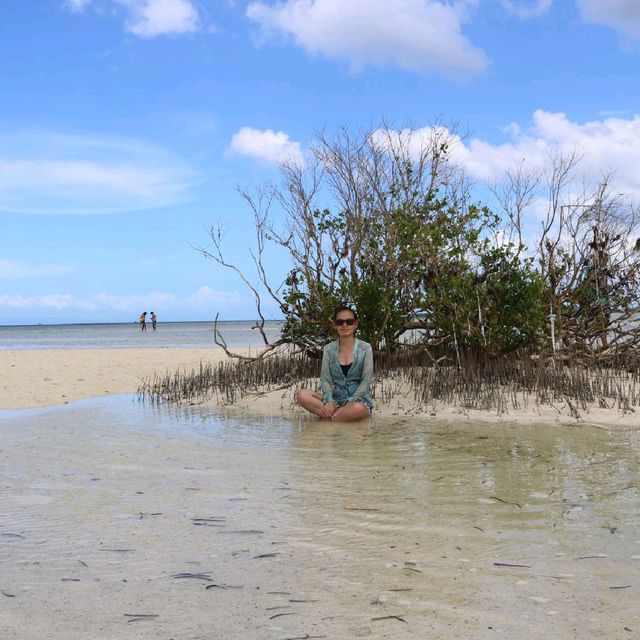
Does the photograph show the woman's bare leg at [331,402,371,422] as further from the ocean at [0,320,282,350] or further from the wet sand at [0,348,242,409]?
the ocean at [0,320,282,350]

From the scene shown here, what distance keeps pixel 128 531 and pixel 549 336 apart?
8.43 meters

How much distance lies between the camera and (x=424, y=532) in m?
4.12

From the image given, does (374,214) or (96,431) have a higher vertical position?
(374,214)

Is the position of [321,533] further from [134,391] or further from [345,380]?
[134,391]

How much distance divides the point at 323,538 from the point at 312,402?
4.83 m

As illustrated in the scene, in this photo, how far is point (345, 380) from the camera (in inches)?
348

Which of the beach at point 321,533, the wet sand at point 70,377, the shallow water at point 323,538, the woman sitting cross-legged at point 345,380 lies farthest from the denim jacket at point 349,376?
the wet sand at point 70,377

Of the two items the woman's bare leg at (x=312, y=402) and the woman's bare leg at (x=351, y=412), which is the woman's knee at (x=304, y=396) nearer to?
the woman's bare leg at (x=312, y=402)

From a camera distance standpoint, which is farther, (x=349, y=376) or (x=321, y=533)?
(x=349, y=376)

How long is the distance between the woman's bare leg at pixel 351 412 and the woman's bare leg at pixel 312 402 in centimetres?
20


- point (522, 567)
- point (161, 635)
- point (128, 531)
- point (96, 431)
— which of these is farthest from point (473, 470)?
point (96, 431)

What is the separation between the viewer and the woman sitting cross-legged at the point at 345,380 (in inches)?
338

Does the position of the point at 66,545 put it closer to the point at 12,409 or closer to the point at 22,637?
the point at 22,637

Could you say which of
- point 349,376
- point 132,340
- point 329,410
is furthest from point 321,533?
point 132,340
